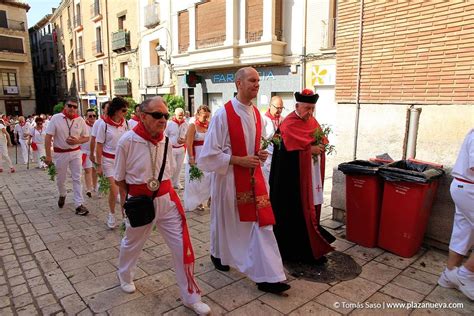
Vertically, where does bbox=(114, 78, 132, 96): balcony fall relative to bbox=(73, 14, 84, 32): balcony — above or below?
below

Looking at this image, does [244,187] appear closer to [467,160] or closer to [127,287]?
[127,287]

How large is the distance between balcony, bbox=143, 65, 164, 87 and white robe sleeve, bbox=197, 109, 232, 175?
57.2ft

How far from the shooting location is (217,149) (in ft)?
11.3

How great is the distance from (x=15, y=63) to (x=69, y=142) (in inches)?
1404

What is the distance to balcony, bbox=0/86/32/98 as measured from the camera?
33.8 metres

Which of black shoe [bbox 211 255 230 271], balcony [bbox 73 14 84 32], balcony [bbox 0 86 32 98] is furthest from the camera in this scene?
balcony [bbox 0 86 32 98]

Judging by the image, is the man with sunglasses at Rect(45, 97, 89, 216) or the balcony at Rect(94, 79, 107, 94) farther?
the balcony at Rect(94, 79, 107, 94)

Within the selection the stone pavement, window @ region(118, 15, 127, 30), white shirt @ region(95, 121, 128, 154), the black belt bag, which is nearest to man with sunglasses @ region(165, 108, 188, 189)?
white shirt @ region(95, 121, 128, 154)

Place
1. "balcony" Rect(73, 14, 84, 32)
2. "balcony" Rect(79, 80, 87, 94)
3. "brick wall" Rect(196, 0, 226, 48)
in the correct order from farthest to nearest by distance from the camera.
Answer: "balcony" Rect(79, 80, 87, 94) < "balcony" Rect(73, 14, 84, 32) < "brick wall" Rect(196, 0, 226, 48)

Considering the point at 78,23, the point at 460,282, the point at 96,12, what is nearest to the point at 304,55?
the point at 460,282

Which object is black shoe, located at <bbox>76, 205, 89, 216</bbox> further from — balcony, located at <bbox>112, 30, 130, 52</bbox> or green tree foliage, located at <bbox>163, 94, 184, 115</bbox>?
balcony, located at <bbox>112, 30, 130, 52</bbox>

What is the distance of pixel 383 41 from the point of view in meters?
4.75

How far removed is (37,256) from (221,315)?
2678 millimetres

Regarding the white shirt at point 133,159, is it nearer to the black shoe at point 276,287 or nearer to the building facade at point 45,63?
the black shoe at point 276,287
